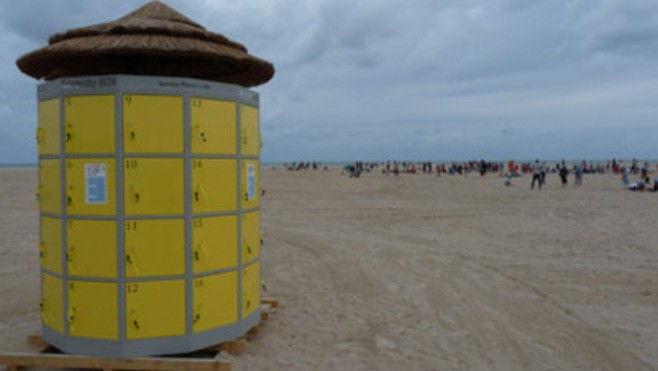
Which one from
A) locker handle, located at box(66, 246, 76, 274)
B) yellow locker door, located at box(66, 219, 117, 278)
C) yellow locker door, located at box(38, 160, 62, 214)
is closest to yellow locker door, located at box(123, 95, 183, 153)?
yellow locker door, located at box(66, 219, 117, 278)

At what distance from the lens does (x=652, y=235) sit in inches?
584

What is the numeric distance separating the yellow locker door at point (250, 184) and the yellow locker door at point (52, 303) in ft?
7.37

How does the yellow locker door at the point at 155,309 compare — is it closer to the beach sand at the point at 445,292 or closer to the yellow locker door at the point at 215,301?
the yellow locker door at the point at 215,301

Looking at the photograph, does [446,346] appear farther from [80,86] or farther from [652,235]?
[652,235]

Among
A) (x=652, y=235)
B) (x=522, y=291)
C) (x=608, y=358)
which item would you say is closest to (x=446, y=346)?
(x=608, y=358)

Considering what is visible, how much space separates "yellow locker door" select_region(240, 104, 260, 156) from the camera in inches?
249

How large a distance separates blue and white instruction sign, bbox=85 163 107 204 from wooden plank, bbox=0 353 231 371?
166 cm

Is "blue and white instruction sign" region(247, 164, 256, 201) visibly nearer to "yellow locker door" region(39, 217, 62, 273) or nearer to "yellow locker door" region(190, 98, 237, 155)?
"yellow locker door" region(190, 98, 237, 155)

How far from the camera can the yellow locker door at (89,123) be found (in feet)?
17.9

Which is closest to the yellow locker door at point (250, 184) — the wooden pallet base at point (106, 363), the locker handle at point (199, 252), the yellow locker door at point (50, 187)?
the locker handle at point (199, 252)

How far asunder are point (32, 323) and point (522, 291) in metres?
7.73

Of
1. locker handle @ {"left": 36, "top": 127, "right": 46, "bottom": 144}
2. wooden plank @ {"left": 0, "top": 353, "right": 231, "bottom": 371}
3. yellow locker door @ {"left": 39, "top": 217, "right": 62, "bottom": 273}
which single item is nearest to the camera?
wooden plank @ {"left": 0, "top": 353, "right": 231, "bottom": 371}

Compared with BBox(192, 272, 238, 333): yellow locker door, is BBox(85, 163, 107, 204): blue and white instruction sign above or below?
above

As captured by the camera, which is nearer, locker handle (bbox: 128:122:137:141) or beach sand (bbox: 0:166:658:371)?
locker handle (bbox: 128:122:137:141)
